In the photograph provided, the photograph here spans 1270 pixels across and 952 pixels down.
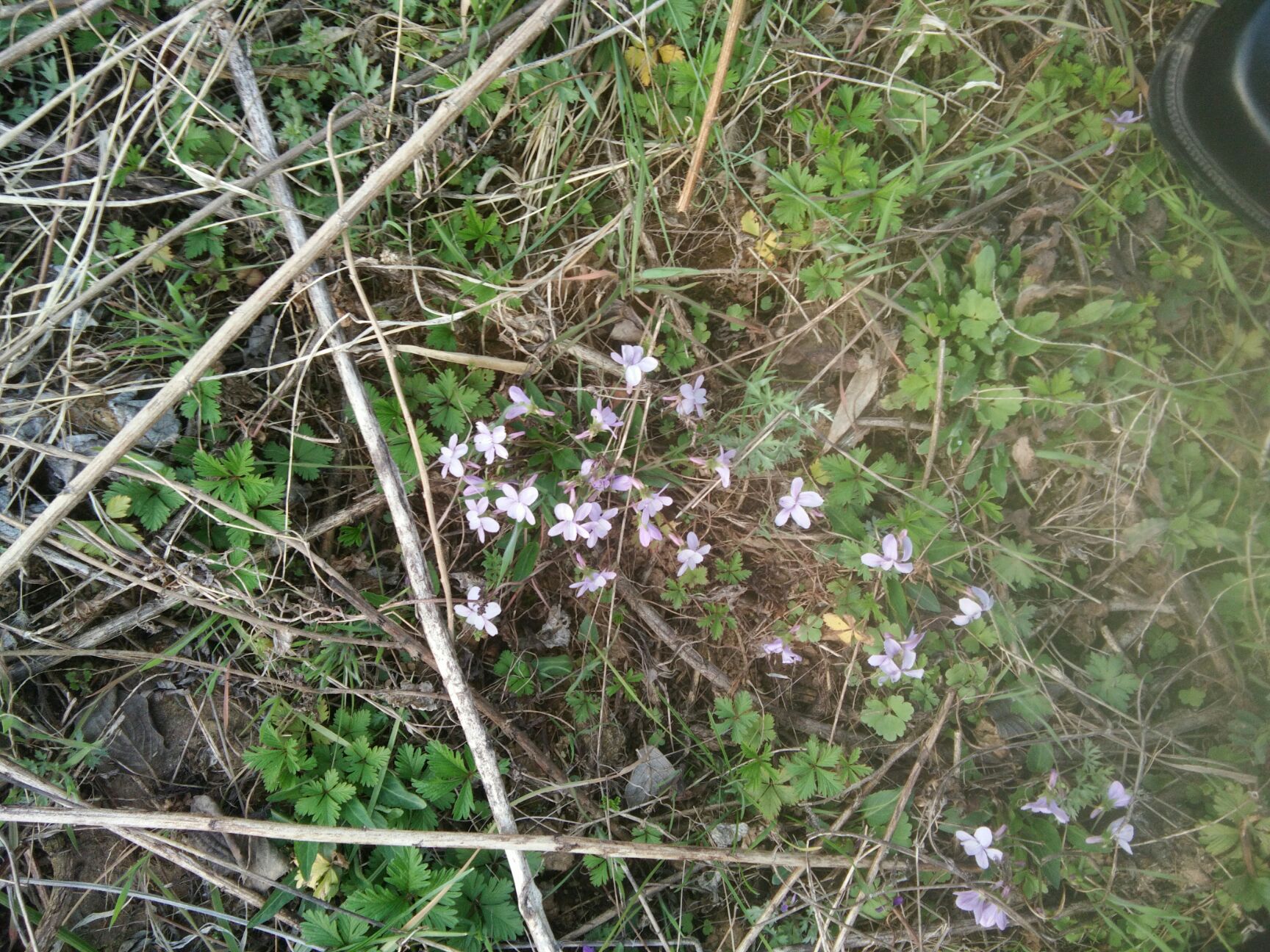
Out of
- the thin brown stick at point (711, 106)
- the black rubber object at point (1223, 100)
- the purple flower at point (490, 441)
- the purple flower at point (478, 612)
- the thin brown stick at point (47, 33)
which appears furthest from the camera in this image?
the black rubber object at point (1223, 100)

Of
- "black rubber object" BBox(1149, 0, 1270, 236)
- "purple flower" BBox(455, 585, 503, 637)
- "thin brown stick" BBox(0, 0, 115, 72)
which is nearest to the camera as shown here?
"purple flower" BBox(455, 585, 503, 637)

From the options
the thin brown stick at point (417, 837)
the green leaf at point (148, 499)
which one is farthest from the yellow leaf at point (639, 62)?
the thin brown stick at point (417, 837)

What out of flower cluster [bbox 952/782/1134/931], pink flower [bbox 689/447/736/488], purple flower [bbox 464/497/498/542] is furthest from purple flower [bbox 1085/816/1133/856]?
purple flower [bbox 464/497/498/542]

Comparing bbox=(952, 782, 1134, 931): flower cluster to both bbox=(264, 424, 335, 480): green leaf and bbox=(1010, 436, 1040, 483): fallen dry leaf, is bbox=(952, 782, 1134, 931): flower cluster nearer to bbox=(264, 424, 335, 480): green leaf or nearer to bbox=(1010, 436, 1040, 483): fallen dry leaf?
bbox=(1010, 436, 1040, 483): fallen dry leaf

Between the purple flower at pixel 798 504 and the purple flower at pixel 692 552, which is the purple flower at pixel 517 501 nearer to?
the purple flower at pixel 692 552

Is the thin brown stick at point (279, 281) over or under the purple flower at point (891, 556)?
over

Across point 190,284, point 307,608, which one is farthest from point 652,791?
point 190,284
